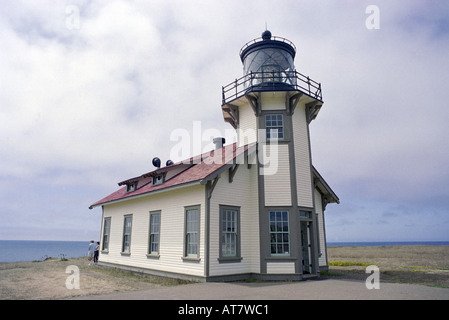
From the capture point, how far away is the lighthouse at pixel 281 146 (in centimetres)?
1217

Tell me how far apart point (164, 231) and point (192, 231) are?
2.12 m

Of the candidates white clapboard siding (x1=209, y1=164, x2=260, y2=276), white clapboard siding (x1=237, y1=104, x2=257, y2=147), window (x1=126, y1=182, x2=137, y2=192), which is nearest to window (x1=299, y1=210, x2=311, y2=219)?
white clapboard siding (x1=209, y1=164, x2=260, y2=276)

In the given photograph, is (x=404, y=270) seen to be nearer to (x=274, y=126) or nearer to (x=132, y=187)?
(x=274, y=126)

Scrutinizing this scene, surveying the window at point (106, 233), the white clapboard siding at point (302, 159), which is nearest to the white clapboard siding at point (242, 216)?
the white clapboard siding at point (302, 159)

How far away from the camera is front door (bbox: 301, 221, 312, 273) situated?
1311cm

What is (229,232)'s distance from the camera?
11961mm

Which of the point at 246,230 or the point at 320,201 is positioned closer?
the point at 246,230

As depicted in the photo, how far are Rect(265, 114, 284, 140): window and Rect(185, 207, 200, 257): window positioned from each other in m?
4.47

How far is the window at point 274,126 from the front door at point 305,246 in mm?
3914
